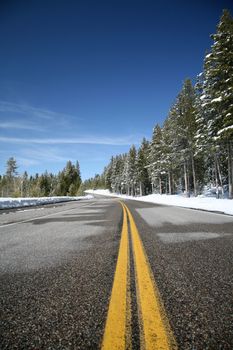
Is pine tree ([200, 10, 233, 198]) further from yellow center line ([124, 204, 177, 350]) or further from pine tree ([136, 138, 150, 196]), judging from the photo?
pine tree ([136, 138, 150, 196])

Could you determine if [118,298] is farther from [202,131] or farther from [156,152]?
[156,152]

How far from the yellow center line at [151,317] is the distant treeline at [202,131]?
19.4 m

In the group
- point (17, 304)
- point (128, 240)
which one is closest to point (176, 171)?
point (128, 240)

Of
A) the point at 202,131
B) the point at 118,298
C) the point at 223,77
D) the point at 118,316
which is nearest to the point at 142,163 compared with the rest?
the point at 202,131

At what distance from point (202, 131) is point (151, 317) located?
2959cm

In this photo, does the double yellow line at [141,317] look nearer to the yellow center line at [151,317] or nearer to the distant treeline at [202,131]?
the yellow center line at [151,317]

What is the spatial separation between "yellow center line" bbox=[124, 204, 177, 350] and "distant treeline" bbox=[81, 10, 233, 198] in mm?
19394

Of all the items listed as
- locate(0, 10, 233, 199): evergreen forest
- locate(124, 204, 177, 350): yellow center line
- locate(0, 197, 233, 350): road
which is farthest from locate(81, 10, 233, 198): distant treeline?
locate(124, 204, 177, 350): yellow center line

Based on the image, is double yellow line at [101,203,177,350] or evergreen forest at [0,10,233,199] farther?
evergreen forest at [0,10,233,199]

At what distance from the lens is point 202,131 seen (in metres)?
29.0

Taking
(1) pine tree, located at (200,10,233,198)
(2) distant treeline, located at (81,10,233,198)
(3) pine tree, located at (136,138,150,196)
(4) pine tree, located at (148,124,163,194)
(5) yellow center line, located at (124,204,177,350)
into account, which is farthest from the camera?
(3) pine tree, located at (136,138,150,196)

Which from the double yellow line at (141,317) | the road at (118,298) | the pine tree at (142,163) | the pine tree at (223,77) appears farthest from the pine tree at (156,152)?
the double yellow line at (141,317)

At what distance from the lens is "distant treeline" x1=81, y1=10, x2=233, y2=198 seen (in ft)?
71.2

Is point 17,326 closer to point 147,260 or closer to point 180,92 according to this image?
point 147,260
